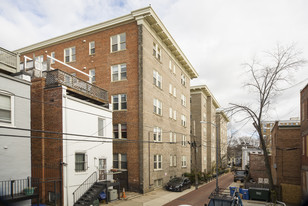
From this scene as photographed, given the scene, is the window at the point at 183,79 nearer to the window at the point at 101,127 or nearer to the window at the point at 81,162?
the window at the point at 101,127

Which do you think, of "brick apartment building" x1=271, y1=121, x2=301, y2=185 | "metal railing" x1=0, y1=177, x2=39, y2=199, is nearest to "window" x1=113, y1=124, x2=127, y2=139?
"metal railing" x1=0, y1=177, x2=39, y2=199

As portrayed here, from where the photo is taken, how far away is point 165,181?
3012 cm

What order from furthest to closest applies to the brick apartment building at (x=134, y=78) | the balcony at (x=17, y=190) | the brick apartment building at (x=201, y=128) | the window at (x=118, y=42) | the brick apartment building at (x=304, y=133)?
1. the brick apartment building at (x=201, y=128)
2. the window at (x=118, y=42)
3. the brick apartment building at (x=134, y=78)
4. the brick apartment building at (x=304, y=133)
5. the balcony at (x=17, y=190)

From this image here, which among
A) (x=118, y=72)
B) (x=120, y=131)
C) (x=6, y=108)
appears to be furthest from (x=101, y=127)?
(x=6, y=108)

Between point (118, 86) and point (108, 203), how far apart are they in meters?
13.2

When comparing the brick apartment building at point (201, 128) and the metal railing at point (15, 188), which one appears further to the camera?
the brick apartment building at point (201, 128)

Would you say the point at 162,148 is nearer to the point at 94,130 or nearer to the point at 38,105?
the point at 94,130

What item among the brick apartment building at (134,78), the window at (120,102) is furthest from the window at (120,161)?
the window at (120,102)

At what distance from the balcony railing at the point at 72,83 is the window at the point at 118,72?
16.5 ft

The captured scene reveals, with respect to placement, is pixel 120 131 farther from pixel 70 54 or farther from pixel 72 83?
pixel 70 54

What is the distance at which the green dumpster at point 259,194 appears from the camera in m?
22.4

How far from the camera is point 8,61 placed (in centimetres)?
1471

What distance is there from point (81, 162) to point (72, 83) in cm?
663

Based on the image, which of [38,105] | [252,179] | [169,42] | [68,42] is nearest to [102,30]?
[68,42]
